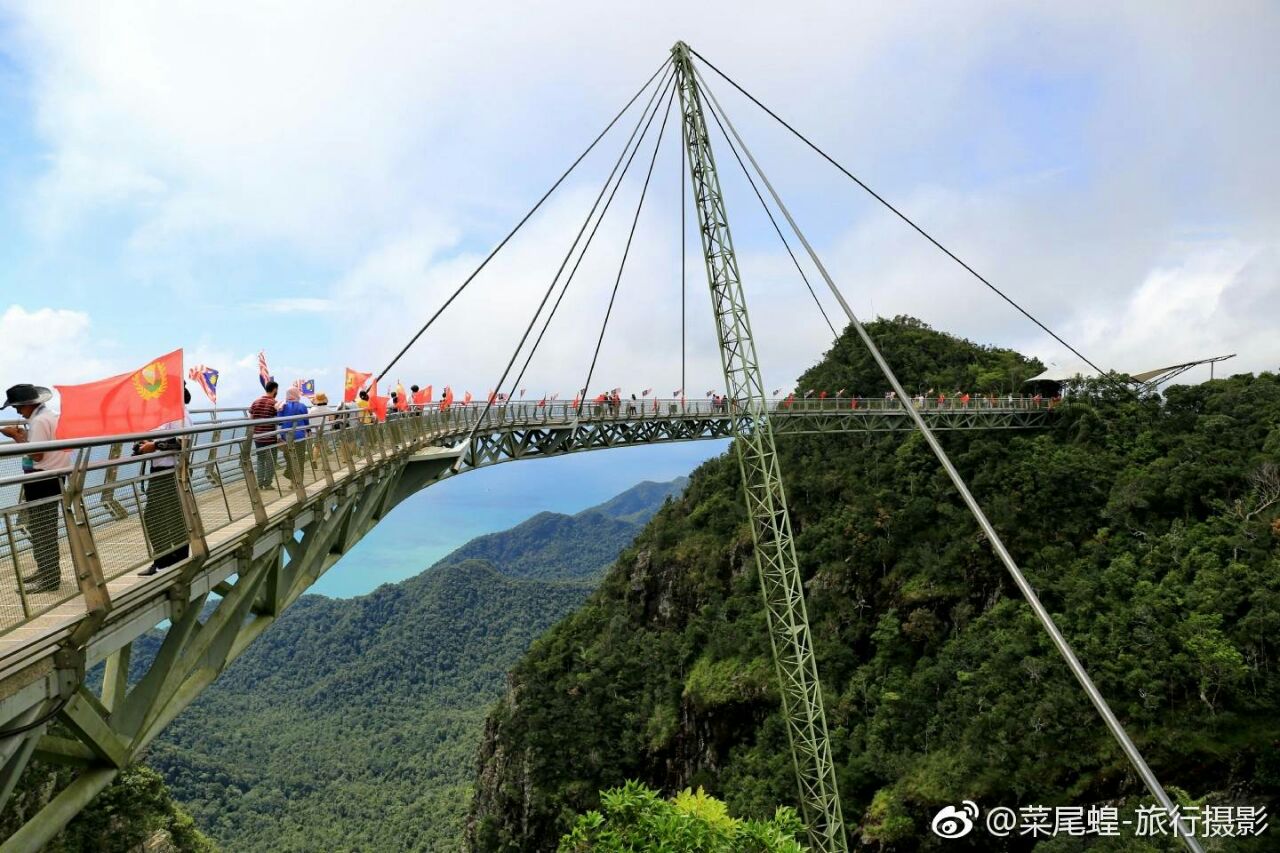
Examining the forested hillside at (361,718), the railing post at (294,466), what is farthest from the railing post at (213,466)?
the forested hillside at (361,718)

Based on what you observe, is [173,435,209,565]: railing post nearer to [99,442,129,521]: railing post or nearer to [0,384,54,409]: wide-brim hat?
[99,442,129,521]: railing post

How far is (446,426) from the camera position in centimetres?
1930

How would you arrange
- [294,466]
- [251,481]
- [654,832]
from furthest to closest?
[654,832], [294,466], [251,481]

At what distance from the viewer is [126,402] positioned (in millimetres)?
5090

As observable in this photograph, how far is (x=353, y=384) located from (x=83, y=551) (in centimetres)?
1028

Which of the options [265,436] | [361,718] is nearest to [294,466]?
[265,436]

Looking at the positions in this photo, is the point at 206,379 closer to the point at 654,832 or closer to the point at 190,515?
the point at 190,515

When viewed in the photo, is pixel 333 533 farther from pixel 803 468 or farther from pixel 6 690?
pixel 803 468

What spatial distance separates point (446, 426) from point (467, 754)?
73042mm

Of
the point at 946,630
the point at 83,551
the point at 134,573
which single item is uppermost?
the point at 83,551

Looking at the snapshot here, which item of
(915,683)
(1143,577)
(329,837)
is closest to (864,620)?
(915,683)

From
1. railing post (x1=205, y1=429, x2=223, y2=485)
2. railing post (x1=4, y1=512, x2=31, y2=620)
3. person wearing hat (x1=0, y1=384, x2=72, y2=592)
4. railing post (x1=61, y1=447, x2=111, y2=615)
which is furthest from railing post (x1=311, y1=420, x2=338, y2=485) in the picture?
railing post (x1=4, y1=512, x2=31, y2=620)

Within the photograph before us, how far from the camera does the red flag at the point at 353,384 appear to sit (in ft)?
45.0

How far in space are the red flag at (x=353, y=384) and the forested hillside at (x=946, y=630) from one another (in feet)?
68.9
